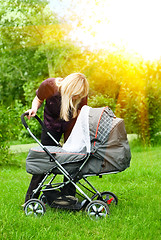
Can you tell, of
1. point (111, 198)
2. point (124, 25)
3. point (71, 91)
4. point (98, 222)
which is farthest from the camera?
point (124, 25)

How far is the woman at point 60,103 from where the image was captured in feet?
11.6

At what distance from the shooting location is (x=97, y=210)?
10.8ft

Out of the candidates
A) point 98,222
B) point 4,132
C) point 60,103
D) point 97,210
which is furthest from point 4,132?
point 98,222

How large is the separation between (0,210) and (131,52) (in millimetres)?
8643

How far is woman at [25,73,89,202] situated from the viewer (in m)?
3.54

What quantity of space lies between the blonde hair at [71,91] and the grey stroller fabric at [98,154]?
33 cm

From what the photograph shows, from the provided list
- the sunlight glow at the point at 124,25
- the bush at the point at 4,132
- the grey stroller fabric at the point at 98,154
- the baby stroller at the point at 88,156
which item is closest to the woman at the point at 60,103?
the baby stroller at the point at 88,156

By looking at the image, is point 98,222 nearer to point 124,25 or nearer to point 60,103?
point 60,103

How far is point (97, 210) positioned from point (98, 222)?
0.49 feet

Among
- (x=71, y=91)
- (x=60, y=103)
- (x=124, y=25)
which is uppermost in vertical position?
(x=71, y=91)

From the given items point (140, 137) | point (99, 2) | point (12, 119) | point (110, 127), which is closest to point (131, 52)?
point (99, 2)

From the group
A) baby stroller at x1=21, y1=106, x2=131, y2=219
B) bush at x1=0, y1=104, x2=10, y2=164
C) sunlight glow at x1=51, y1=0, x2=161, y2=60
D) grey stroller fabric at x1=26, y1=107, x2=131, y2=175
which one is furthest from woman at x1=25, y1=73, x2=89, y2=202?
sunlight glow at x1=51, y1=0, x2=161, y2=60

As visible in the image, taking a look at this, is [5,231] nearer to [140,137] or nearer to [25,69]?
[140,137]

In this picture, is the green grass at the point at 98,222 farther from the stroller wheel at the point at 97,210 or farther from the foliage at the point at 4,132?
the foliage at the point at 4,132
